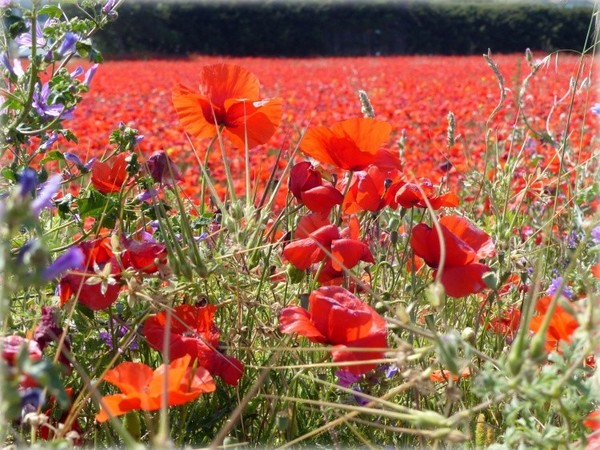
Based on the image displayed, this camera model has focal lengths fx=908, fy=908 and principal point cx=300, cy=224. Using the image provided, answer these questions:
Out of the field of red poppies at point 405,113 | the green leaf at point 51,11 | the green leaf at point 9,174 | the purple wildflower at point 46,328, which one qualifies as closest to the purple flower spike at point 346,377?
the purple wildflower at point 46,328

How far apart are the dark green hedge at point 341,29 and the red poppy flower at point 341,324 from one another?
58.0 feet

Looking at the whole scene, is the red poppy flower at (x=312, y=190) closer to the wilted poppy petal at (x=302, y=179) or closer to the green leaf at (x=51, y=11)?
the wilted poppy petal at (x=302, y=179)

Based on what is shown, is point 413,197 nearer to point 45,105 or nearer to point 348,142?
point 348,142

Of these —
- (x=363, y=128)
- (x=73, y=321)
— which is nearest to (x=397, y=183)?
(x=363, y=128)

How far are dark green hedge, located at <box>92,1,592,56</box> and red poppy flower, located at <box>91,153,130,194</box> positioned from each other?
17.4 metres

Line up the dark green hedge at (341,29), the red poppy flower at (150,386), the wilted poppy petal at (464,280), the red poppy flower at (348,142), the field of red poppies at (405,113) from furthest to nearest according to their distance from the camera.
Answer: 1. the dark green hedge at (341,29)
2. the field of red poppies at (405,113)
3. the red poppy flower at (348,142)
4. the wilted poppy petal at (464,280)
5. the red poppy flower at (150,386)

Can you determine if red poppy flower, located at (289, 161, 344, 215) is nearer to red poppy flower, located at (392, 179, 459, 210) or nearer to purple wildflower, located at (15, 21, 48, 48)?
red poppy flower, located at (392, 179, 459, 210)

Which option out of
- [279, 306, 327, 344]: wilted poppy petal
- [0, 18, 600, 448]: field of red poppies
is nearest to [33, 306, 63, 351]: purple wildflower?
[0, 18, 600, 448]: field of red poppies

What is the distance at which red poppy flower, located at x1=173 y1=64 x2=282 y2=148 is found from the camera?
1.13 meters

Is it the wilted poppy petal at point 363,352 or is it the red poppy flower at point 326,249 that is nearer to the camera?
the wilted poppy petal at point 363,352

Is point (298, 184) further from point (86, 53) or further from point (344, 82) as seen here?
point (344, 82)

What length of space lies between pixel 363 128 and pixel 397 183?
93 mm

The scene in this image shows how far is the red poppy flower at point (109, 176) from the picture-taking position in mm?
1169

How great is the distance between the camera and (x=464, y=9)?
19.8 m
